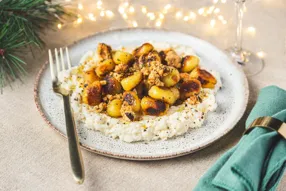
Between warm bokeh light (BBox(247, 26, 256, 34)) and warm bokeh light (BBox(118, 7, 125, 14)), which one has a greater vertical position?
warm bokeh light (BBox(118, 7, 125, 14))

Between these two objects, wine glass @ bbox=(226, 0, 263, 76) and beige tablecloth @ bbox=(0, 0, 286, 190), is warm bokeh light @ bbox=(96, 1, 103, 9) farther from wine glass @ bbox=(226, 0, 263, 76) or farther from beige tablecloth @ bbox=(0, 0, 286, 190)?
wine glass @ bbox=(226, 0, 263, 76)

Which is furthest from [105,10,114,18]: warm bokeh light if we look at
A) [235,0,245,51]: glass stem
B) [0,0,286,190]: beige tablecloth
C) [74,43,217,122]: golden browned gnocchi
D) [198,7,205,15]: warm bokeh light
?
[235,0,245,51]: glass stem

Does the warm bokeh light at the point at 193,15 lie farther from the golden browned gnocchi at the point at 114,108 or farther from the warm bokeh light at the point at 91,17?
the golden browned gnocchi at the point at 114,108

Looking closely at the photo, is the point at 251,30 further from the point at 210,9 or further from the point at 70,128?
the point at 70,128

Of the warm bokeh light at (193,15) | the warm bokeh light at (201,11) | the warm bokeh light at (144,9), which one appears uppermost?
the warm bokeh light at (144,9)

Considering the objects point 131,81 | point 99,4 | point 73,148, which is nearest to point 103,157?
point 73,148

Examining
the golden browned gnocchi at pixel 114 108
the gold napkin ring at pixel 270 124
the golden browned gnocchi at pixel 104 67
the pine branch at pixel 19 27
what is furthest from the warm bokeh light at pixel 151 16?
the gold napkin ring at pixel 270 124

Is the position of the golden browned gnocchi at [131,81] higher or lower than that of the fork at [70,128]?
higher
